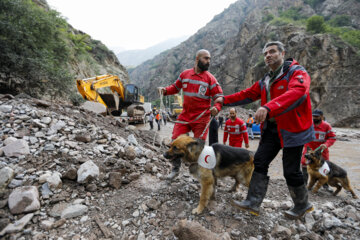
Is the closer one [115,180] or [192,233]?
[192,233]

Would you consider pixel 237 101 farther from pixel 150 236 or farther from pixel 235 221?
pixel 150 236

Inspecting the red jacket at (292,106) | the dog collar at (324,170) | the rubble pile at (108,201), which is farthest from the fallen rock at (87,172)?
the dog collar at (324,170)

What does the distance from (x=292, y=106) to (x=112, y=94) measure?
1240 cm

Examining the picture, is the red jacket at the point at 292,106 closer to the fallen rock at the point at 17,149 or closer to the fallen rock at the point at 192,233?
the fallen rock at the point at 192,233

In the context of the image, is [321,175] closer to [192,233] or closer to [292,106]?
[292,106]

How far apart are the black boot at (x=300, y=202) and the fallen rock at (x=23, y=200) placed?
3461mm

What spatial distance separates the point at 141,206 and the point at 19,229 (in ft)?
A: 4.84

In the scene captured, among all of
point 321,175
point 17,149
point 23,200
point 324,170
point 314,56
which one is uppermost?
point 314,56

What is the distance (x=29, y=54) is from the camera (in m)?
9.45

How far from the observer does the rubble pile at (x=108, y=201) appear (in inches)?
79.1

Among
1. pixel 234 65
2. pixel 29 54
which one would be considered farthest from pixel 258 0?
pixel 29 54

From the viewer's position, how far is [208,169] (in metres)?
2.48

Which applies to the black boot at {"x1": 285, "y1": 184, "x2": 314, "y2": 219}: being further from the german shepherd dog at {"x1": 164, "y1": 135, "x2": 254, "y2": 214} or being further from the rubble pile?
the german shepherd dog at {"x1": 164, "y1": 135, "x2": 254, "y2": 214}

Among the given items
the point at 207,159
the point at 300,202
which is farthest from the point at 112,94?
the point at 300,202
